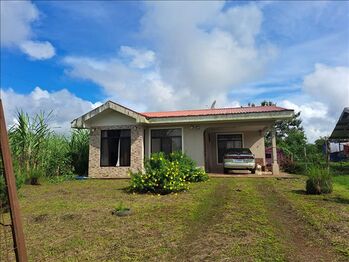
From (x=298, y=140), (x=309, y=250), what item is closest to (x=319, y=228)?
(x=309, y=250)

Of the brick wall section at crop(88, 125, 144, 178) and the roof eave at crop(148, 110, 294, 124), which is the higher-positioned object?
the roof eave at crop(148, 110, 294, 124)

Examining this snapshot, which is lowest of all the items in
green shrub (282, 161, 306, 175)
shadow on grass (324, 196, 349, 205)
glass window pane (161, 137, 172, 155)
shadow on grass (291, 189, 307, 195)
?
shadow on grass (324, 196, 349, 205)

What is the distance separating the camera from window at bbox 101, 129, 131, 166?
1788cm

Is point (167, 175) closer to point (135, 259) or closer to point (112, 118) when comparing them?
point (135, 259)

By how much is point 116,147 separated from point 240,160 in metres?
6.84

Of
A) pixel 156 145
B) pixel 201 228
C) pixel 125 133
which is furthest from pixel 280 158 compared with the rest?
pixel 201 228

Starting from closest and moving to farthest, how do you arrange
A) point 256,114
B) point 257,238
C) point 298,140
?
point 257,238 → point 256,114 → point 298,140

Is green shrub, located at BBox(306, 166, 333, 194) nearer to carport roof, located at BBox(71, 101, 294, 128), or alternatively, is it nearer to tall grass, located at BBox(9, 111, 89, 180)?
carport roof, located at BBox(71, 101, 294, 128)

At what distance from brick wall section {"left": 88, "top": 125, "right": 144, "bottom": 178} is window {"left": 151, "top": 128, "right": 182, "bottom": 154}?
123 centimetres

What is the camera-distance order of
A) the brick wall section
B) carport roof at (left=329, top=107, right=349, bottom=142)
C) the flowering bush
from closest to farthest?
the flowering bush
the brick wall section
carport roof at (left=329, top=107, right=349, bottom=142)

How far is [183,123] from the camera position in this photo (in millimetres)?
18188

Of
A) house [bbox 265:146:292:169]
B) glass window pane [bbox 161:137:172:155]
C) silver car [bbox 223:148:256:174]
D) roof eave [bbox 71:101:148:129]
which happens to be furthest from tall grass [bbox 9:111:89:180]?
A: house [bbox 265:146:292:169]

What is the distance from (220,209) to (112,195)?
4214 mm

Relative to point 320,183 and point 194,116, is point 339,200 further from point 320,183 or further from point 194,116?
point 194,116
